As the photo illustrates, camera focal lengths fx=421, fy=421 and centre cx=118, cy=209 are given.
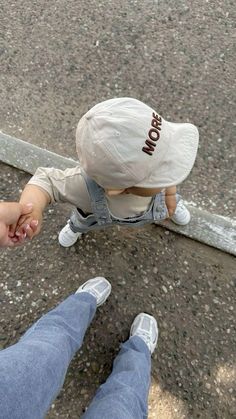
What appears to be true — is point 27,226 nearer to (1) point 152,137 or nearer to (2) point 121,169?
(2) point 121,169

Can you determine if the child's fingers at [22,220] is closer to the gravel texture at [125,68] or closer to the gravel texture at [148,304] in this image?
the gravel texture at [148,304]

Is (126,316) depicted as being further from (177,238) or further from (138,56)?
(138,56)

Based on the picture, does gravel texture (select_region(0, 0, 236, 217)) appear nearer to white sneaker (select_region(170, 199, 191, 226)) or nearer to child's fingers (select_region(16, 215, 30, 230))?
white sneaker (select_region(170, 199, 191, 226))

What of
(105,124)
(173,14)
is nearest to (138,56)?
(173,14)

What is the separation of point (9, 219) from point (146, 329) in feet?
3.20

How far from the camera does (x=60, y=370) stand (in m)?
1.62

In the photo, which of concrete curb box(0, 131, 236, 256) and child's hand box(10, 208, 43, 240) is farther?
concrete curb box(0, 131, 236, 256)

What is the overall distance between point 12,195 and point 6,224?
104 cm

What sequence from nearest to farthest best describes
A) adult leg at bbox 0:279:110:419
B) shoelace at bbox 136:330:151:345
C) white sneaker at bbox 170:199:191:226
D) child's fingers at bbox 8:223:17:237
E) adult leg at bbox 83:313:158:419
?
adult leg at bbox 0:279:110:419 < child's fingers at bbox 8:223:17:237 < adult leg at bbox 83:313:158:419 < shoelace at bbox 136:330:151:345 < white sneaker at bbox 170:199:191:226

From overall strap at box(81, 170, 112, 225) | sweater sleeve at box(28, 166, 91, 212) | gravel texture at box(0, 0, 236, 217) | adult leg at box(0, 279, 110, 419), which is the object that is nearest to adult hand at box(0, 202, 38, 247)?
sweater sleeve at box(28, 166, 91, 212)

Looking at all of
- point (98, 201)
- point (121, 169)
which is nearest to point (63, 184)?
point (98, 201)

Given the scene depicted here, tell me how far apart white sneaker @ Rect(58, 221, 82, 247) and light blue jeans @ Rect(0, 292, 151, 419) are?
1.03ft

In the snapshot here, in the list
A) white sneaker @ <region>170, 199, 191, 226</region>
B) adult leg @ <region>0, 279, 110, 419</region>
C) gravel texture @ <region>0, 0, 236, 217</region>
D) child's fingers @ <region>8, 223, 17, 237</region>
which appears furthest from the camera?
gravel texture @ <region>0, 0, 236, 217</region>

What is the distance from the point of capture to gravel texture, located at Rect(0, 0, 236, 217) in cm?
256
